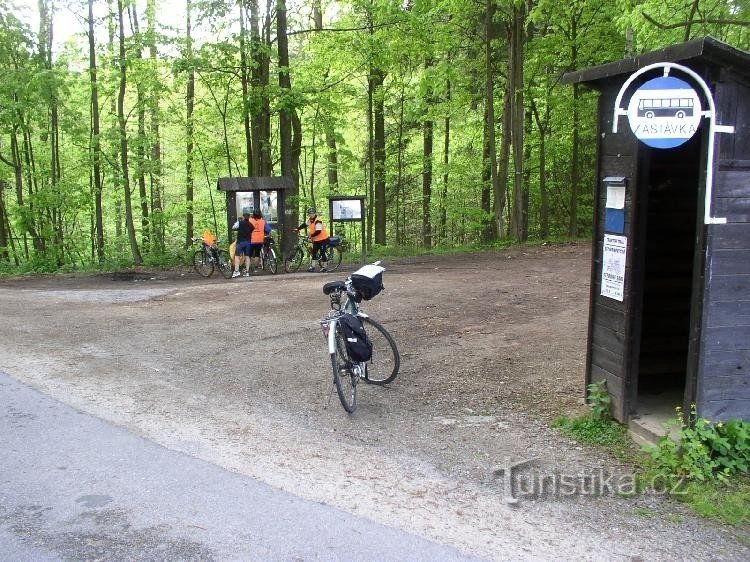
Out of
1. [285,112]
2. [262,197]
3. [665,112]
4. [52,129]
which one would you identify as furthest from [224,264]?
[665,112]

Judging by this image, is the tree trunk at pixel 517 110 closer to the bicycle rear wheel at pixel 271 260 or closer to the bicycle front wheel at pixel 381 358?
the bicycle rear wheel at pixel 271 260

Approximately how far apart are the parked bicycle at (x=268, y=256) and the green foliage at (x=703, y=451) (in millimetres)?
12465

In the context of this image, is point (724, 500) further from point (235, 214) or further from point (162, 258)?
point (162, 258)

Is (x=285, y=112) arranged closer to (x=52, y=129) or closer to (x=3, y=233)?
(x=52, y=129)

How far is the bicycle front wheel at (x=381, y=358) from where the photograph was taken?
22.0ft

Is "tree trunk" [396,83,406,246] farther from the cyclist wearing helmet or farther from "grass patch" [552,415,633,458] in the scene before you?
"grass patch" [552,415,633,458]

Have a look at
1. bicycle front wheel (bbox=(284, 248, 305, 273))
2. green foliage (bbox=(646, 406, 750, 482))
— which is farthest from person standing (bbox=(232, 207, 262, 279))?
green foliage (bbox=(646, 406, 750, 482))

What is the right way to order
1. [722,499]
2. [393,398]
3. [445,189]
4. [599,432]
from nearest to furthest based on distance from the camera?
[722,499], [599,432], [393,398], [445,189]

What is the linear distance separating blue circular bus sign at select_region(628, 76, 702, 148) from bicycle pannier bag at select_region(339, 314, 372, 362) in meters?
2.94

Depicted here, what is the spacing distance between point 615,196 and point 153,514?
407 cm

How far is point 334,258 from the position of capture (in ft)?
59.4

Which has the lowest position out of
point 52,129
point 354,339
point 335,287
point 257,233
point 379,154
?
point 354,339

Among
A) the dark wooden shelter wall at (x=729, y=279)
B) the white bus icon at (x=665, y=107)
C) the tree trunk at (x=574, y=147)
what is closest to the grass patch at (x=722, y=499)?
the dark wooden shelter wall at (x=729, y=279)

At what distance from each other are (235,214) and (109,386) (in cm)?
1068
